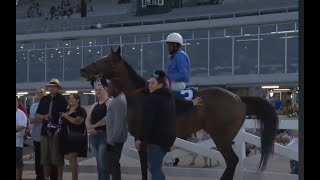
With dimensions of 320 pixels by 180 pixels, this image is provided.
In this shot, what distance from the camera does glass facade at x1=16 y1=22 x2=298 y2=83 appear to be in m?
23.4

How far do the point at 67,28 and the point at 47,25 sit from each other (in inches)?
86.8

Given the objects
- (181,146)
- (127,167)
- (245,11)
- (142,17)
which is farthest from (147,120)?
(142,17)

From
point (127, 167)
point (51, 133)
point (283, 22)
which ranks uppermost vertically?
point (283, 22)

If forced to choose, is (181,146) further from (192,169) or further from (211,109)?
(211,109)

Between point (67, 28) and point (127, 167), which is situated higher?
point (67, 28)

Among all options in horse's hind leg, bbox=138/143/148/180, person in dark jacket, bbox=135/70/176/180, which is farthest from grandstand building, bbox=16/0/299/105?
person in dark jacket, bbox=135/70/176/180

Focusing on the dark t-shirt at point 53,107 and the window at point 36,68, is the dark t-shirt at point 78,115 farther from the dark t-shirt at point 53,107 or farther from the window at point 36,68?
the window at point 36,68

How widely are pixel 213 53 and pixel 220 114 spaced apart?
729 inches

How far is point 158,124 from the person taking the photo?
626 centimetres

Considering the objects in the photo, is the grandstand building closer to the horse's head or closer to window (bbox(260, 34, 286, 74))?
window (bbox(260, 34, 286, 74))

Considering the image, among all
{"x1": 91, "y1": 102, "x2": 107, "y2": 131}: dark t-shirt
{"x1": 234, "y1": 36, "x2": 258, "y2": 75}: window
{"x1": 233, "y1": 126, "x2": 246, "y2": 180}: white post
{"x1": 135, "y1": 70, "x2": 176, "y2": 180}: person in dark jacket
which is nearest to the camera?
{"x1": 135, "y1": 70, "x2": 176, "y2": 180}: person in dark jacket

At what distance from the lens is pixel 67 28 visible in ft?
107

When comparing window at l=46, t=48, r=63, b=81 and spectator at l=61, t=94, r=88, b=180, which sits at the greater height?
window at l=46, t=48, r=63, b=81

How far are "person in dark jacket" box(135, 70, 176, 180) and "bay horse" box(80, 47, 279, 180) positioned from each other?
0.93 metres
